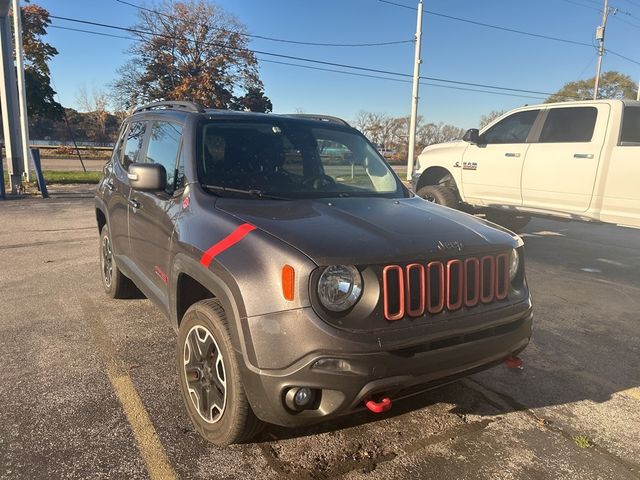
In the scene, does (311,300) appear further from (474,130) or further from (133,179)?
(474,130)

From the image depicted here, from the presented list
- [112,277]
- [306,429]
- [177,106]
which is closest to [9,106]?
[112,277]

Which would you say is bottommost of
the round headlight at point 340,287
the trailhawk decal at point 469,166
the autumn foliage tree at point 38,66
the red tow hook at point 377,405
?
the red tow hook at point 377,405

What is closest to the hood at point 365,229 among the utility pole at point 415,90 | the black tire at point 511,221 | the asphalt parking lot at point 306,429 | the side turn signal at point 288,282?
the side turn signal at point 288,282

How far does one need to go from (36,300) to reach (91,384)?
223cm

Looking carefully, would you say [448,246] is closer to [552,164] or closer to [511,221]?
[552,164]

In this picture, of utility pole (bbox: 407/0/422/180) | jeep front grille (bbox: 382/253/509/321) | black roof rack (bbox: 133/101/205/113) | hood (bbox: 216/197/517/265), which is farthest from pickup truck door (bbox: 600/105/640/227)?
utility pole (bbox: 407/0/422/180)

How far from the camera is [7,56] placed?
43.4 ft

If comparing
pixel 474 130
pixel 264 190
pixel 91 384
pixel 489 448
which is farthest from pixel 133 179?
pixel 474 130

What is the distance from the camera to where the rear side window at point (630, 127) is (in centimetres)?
664

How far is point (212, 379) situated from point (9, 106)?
14.1m

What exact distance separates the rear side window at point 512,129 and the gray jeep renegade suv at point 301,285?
197 inches

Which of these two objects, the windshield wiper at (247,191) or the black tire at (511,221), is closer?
the windshield wiper at (247,191)

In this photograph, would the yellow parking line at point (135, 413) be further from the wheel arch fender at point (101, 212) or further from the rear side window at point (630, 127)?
the rear side window at point (630, 127)

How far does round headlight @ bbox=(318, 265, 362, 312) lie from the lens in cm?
225
